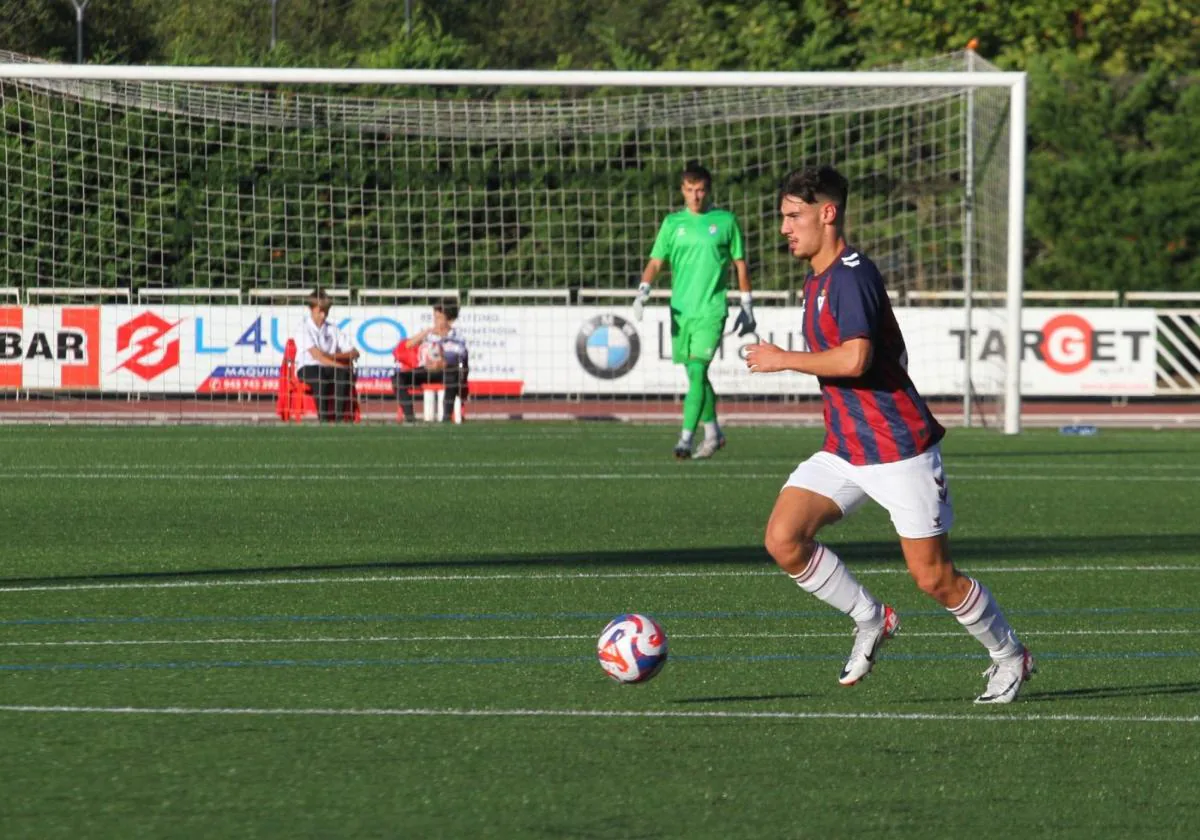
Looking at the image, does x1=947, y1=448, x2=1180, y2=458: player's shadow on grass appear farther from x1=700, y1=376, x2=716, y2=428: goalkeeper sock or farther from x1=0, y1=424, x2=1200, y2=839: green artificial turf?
x1=0, y1=424, x2=1200, y2=839: green artificial turf

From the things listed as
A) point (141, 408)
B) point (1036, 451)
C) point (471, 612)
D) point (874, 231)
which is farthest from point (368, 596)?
point (874, 231)

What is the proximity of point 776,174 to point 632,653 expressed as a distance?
72.7ft

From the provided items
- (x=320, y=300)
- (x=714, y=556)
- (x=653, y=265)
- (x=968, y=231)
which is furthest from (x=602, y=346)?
(x=714, y=556)

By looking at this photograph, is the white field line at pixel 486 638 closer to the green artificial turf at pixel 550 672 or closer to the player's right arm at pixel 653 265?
the green artificial turf at pixel 550 672

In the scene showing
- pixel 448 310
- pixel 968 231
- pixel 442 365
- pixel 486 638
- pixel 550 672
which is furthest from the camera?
pixel 448 310

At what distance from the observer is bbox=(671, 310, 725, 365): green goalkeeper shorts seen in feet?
50.6

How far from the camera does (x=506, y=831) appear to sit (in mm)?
4699

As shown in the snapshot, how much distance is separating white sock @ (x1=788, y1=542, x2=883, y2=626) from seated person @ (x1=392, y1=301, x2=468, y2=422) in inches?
613

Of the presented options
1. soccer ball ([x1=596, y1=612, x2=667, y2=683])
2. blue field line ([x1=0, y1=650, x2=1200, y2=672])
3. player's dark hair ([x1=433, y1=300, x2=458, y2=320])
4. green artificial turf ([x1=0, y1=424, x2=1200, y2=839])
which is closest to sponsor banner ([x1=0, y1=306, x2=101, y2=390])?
player's dark hair ([x1=433, y1=300, x2=458, y2=320])

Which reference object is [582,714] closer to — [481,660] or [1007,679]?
[481,660]

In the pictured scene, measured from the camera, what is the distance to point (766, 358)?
6.23 meters

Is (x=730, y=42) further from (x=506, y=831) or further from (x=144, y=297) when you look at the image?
(x=506, y=831)

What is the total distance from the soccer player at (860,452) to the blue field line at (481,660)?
706 millimetres

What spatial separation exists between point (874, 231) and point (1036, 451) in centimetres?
1091
